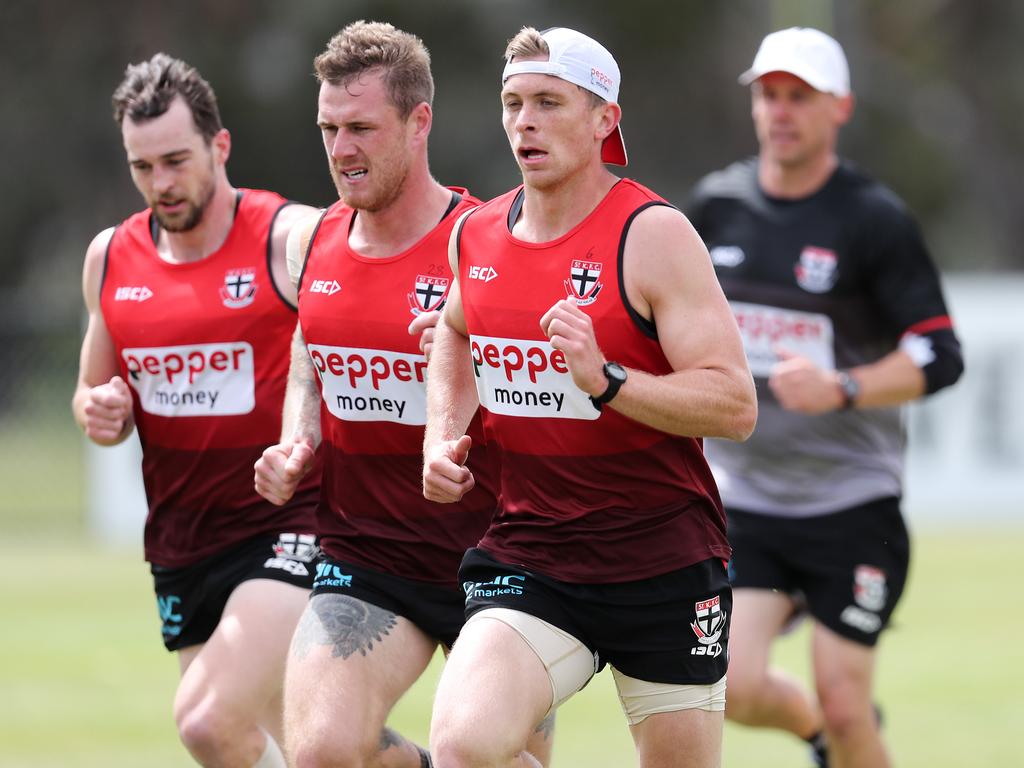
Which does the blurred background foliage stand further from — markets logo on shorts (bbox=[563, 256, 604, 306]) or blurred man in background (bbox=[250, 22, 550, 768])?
markets logo on shorts (bbox=[563, 256, 604, 306])

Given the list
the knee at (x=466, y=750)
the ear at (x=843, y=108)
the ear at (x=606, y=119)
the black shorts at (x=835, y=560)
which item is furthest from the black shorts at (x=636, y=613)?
the ear at (x=843, y=108)

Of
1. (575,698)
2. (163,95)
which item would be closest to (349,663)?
(163,95)

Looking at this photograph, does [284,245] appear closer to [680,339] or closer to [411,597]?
[411,597]

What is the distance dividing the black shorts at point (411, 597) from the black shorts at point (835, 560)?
182cm

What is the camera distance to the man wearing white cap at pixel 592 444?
5086mm

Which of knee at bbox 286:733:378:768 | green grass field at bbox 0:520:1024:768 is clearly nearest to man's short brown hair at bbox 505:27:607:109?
knee at bbox 286:733:378:768

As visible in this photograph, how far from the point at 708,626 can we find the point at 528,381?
0.88m

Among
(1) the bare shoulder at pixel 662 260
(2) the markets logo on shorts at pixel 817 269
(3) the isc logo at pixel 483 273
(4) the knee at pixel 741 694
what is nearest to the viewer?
(1) the bare shoulder at pixel 662 260

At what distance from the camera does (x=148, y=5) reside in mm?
31859

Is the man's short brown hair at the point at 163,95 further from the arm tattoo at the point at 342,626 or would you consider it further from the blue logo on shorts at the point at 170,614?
the arm tattoo at the point at 342,626

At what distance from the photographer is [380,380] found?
235 inches

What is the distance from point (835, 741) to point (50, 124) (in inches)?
1062

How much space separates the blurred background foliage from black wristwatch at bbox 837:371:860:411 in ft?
75.3

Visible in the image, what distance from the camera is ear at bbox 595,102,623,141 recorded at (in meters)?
5.35
